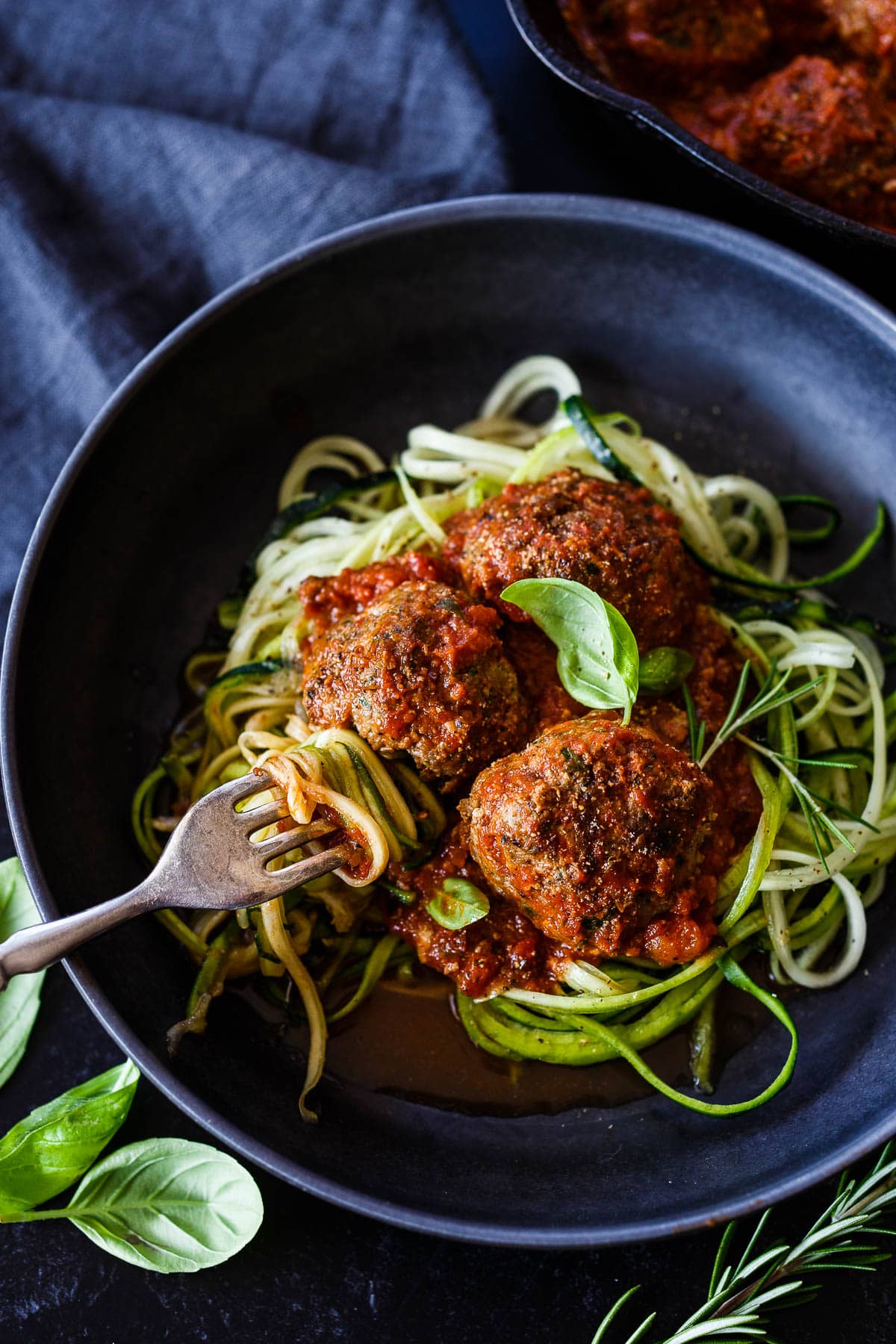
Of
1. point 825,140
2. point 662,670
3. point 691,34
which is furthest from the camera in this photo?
point 691,34

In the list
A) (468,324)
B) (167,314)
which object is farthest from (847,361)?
Result: (167,314)

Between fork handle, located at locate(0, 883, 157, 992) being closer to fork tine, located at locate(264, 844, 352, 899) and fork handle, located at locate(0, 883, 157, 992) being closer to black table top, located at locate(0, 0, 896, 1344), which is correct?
fork tine, located at locate(264, 844, 352, 899)

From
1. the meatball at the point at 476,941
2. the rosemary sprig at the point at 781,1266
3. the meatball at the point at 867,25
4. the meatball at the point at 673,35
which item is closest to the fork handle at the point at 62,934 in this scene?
the meatball at the point at 476,941

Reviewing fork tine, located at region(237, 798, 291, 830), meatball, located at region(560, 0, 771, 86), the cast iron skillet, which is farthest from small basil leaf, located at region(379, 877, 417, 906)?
meatball, located at region(560, 0, 771, 86)

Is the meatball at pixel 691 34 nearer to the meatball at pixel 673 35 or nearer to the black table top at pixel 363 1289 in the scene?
the meatball at pixel 673 35

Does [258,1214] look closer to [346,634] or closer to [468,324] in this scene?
[346,634]

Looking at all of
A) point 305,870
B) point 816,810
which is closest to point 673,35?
point 816,810

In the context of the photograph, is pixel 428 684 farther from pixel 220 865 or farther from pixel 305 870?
pixel 220 865
